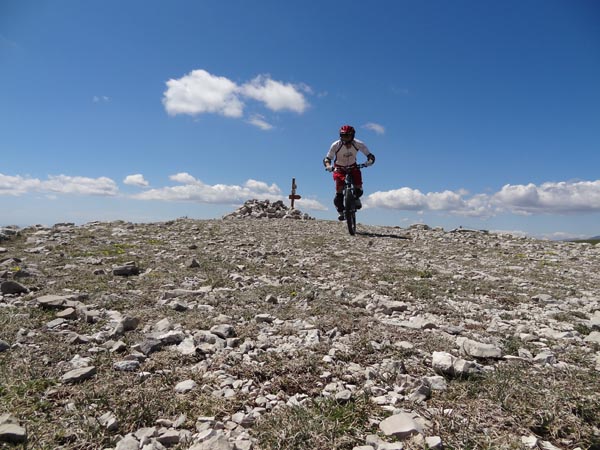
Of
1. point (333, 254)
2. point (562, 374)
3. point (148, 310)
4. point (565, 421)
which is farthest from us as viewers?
point (333, 254)

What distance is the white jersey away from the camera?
16062 millimetres

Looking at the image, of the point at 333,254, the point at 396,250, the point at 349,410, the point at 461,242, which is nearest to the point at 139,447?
the point at 349,410

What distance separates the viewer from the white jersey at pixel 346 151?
632 inches

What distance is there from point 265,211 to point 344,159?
14642 mm

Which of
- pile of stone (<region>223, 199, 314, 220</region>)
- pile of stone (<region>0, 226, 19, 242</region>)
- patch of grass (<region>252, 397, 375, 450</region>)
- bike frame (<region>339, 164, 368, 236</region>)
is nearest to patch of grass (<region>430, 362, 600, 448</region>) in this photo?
patch of grass (<region>252, 397, 375, 450</region>)

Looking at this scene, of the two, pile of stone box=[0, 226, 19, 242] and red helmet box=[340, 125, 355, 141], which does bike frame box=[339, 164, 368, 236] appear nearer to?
red helmet box=[340, 125, 355, 141]

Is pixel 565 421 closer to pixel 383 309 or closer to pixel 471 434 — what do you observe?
pixel 471 434

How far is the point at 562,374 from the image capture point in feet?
11.1

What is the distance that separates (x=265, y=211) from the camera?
98.2ft

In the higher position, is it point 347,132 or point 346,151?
Answer: point 347,132

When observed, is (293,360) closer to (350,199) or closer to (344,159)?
(350,199)

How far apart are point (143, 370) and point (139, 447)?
110cm

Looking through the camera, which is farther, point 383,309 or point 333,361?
point 383,309

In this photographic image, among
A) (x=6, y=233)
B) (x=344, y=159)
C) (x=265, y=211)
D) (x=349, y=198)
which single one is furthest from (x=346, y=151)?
(x=265, y=211)
